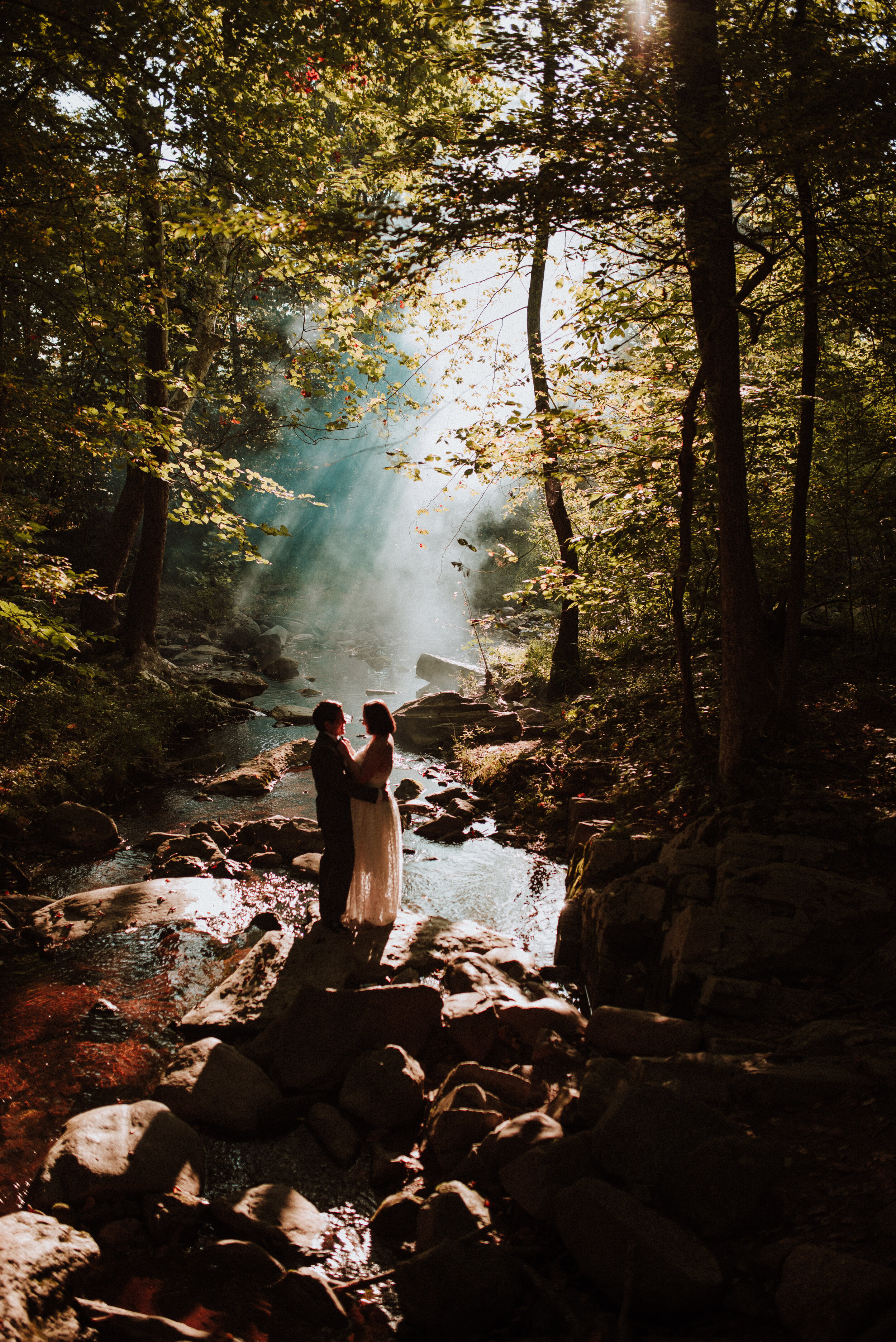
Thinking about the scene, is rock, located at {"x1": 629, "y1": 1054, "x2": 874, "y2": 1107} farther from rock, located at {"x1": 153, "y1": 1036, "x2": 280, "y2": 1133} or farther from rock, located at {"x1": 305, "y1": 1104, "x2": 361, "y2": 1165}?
rock, located at {"x1": 153, "y1": 1036, "x2": 280, "y2": 1133}

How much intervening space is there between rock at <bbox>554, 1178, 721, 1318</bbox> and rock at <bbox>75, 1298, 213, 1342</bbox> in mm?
1556

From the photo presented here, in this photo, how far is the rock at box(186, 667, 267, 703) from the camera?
59.8 ft

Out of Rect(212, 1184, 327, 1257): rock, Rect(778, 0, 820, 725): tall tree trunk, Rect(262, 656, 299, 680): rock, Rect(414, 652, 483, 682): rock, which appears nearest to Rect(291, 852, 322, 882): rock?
Rect(212, 1184, 327, 1257): rock

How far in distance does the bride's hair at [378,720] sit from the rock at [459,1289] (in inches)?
148

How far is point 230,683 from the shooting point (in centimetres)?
1847

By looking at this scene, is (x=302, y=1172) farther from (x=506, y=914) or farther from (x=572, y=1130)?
(x=506, y=914)

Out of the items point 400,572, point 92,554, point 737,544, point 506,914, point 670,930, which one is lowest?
point 506,914

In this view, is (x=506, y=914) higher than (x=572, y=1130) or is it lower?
higher

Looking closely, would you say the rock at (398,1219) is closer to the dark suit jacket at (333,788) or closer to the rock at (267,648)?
the dark suit jacket at (333,788)

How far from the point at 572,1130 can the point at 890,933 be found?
2577mm

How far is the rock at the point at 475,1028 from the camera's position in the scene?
16.2 feet

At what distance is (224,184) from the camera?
879 cm

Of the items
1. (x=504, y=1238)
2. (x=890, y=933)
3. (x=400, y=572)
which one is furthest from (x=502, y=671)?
(x=400, y=572)

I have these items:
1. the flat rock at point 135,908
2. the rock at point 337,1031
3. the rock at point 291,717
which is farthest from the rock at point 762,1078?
the rock at point 291,717
